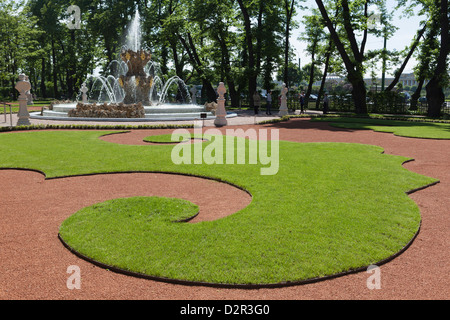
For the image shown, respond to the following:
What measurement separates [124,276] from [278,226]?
Result: 2466 mm

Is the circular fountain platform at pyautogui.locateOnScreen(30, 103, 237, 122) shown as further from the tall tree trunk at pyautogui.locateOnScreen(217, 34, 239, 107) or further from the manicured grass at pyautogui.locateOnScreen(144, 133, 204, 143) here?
the tall tree trunk at pyautogui.locateOnScreen(217, 34, 239, 107)

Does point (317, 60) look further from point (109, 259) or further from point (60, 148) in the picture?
point (109, 259)

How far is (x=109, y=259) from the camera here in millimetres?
4539

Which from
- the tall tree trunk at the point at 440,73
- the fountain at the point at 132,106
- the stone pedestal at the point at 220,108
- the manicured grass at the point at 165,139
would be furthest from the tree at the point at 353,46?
the manicured grass at the point at 165,139

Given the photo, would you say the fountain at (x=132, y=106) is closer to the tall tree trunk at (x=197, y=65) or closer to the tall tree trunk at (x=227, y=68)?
the tall tree trunk at (x=227, y=68)

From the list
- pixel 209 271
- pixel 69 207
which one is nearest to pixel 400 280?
pixel 209 271

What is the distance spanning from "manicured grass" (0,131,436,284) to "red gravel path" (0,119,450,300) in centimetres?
20

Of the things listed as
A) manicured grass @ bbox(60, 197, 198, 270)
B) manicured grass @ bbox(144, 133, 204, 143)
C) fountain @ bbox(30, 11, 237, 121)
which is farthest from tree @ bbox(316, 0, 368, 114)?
manicured grass @ bbox(60, 197, 198, 270)

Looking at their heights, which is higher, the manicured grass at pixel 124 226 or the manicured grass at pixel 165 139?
the manicured grass at pixel 165 139

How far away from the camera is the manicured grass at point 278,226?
4.39 metres

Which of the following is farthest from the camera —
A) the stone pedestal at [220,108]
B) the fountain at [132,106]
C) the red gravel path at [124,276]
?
the fountain at [132,106]

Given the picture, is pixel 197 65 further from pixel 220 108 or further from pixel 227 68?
pixel 220 108

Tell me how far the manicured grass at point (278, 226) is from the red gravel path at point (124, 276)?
20 centimetres
